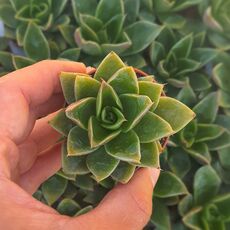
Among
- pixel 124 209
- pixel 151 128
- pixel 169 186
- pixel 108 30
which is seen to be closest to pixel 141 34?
pixel 108 30

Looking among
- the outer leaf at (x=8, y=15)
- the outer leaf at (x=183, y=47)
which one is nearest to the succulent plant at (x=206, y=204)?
the outer leaf at (x=183, y=47)

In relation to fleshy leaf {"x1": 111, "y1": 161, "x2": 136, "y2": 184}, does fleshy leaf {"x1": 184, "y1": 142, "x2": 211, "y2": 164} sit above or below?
below

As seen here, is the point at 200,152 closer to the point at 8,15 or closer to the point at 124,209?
the point at 124,209

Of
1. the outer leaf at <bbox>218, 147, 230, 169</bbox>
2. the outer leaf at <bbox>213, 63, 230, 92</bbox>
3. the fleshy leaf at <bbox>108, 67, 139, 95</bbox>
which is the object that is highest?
the fleshy leaf at <bbox>108, 67, 139, 95</bbox>

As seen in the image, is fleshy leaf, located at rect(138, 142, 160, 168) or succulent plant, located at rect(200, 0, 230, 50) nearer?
fleshy leaf, located at rect(138, 142, 160, 168)

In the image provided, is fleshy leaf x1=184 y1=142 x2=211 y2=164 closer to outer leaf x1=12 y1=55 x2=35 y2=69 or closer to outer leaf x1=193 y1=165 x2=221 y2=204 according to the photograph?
outer leaf x1=193 y1=165 x2=221 y2=204

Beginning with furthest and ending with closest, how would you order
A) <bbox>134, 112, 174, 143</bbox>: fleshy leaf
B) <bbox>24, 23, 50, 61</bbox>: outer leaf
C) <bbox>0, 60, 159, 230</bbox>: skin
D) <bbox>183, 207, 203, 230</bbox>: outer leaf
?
<bbox>24, 23, 50, 61</bbox>: outer leaf < <bbox>183, 207, 203, 230</bbox>: outer leaf < <bbox>134, 112, 174, 143</bbox>: fleshy leaf < <bbox>0, 60, 159, 230</bbox>: skin

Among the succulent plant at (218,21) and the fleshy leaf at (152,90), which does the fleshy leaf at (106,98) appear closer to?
the fleshy leaf at (152,90)

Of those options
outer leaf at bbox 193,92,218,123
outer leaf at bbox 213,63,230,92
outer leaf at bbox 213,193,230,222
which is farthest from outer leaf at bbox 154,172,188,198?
outer leaf at bbox 213,63,230,92

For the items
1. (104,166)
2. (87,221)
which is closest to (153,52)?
(104,166)
